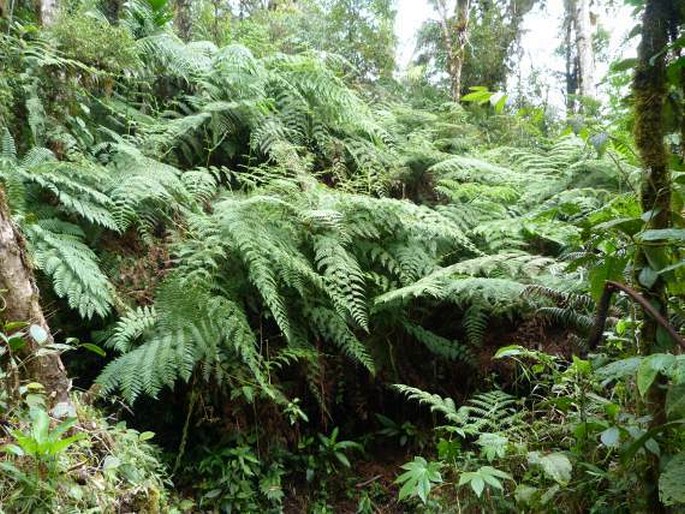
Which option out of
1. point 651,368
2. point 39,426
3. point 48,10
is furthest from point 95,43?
point 651,368

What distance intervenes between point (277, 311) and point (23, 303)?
44.5 inches

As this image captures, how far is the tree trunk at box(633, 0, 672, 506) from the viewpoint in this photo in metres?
1.43

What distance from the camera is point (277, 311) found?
2.54 m

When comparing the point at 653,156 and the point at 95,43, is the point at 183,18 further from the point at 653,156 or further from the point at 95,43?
the point at 653,156

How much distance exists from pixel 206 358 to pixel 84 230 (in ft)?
3.34

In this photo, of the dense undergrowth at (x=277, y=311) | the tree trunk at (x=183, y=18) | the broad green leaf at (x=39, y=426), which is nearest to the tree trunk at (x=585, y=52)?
the dense undergrowth at (x=277, y=311)

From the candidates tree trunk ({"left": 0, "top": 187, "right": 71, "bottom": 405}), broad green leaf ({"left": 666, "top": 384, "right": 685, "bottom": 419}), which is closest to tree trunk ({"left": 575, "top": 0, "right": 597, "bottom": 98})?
broad green leaf ({"left": 666, "top": 384, "right": 685, "bottom": 419})

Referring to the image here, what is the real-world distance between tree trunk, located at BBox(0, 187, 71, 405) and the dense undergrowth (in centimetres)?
13

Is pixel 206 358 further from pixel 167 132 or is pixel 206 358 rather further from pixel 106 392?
pixel 167 132

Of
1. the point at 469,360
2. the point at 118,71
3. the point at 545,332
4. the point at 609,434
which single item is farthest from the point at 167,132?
the point at 609,434

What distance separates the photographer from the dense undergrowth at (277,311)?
5.93ft

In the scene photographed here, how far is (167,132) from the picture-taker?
3271 mm

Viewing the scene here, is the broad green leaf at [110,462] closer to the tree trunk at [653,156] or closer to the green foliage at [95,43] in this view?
the tree trunk at [653,156]

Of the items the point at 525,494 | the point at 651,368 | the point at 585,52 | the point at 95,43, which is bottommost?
the point at 525,494
